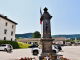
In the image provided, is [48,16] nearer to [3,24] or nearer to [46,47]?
[46,47]

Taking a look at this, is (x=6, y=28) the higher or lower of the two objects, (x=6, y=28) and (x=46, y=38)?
the higher

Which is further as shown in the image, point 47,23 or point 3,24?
point 3,24

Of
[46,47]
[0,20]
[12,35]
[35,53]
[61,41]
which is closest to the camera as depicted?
[46,47]

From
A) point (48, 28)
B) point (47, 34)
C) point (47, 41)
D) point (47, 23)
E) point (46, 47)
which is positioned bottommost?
point (46, 47)

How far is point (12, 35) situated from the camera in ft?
122

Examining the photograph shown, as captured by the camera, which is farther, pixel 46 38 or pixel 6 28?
pixel 6 28

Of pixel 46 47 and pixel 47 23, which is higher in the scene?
pixel 47 23

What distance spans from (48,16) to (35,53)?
6.87 m

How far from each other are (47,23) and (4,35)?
26.9 m

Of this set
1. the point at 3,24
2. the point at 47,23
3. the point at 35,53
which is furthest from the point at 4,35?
the point at 47,23

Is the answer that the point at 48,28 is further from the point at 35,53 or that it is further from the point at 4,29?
the point at 4,29

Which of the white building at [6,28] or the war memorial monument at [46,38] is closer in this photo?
the war memorial monument at [46,38]

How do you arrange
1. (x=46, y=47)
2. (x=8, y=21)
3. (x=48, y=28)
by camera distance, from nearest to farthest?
(x=46, y=47)
(x=48, y=28)
(x=8, y=21)

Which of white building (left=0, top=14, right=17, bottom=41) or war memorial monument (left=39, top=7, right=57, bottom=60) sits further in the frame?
white building (left=0, top=14, right=17, bottom=41)
